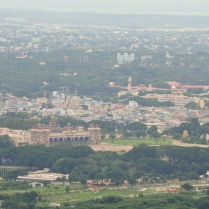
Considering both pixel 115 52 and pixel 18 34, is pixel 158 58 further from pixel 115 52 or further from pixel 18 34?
pixel 18 34

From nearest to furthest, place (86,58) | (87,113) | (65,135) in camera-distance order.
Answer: (65,135) < (87,113) < (86,58)

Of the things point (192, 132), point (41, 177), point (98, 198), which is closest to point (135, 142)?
point (192, 132)

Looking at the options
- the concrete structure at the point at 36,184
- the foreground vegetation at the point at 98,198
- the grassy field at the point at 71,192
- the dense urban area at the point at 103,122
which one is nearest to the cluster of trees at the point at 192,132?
the dense urban area at the point at 103,122

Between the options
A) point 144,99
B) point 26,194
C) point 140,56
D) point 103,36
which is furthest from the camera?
point 103,36

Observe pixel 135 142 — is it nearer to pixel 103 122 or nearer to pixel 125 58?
pixel 103 122

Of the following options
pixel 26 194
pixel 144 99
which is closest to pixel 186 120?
pixel 144 99

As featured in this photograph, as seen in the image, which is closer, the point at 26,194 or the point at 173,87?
the point at 26,194
